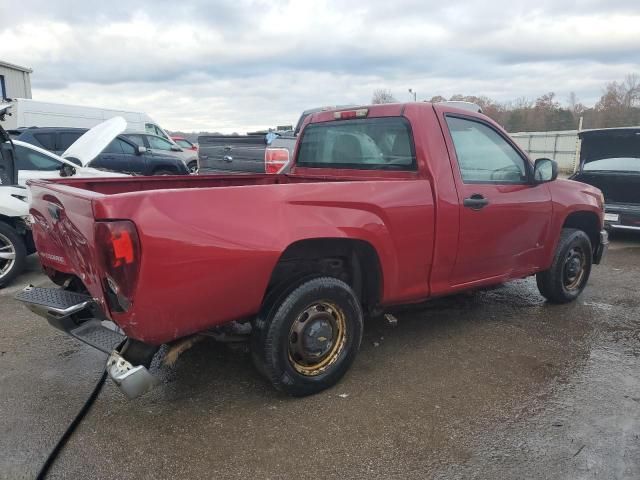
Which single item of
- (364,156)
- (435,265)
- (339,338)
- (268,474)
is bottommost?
(268,474)

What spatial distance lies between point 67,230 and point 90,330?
1.93 ft

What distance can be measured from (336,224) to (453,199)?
1058 mm

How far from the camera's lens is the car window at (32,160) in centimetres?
759

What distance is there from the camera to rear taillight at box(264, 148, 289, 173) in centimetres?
759

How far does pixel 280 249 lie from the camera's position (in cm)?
290

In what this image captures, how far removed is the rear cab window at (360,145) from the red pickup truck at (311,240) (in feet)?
0.04

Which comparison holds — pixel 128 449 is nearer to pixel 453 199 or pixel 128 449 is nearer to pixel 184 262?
pixel 184 262

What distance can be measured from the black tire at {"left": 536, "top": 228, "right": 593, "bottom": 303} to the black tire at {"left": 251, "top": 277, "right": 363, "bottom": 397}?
2481mm

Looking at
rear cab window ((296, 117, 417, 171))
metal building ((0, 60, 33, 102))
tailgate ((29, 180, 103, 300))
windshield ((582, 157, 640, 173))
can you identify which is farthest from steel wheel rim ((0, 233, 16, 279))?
metal building ((0, 60, 33, 102))

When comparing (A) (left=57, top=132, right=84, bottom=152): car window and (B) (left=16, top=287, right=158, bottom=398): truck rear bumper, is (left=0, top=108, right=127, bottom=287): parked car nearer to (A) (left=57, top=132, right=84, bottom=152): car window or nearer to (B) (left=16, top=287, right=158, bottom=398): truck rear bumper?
(B) (left=16, top=287, right=158, bottom=398): truck rear bumper

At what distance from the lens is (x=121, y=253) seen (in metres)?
2.45

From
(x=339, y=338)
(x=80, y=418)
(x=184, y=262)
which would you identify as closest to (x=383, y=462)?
(x=339, y=338)

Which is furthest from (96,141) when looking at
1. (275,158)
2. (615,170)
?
(615,170)

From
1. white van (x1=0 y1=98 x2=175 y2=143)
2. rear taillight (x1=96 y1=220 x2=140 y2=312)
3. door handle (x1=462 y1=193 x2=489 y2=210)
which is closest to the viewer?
rear taillight (x1=96 y1=220 x2=140 y2=312)
